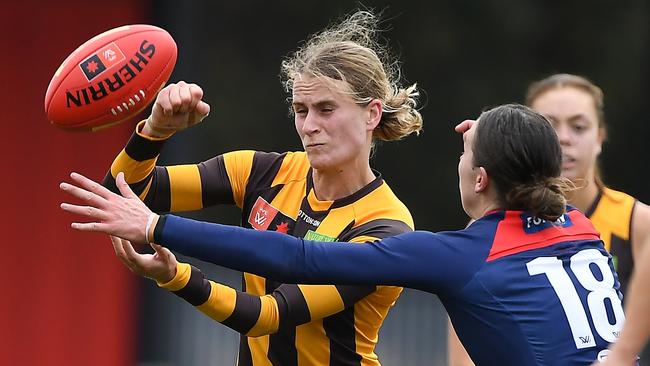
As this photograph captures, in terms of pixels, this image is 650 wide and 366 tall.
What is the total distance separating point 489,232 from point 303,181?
2.88 feet

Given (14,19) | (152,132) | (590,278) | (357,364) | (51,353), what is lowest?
(51,353)

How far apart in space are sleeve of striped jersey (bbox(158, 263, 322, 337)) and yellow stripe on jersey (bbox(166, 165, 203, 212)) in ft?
1.54

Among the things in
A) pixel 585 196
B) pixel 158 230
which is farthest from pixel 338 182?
pixel 585 196

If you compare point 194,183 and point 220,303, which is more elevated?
point 194,183

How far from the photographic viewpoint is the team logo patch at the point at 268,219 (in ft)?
12.3

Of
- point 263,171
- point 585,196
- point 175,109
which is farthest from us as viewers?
point 585,196

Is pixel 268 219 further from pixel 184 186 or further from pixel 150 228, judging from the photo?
pixel 150 228

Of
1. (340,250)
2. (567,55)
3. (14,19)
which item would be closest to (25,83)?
(14,19)

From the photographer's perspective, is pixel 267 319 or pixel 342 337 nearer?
pixel 267 319

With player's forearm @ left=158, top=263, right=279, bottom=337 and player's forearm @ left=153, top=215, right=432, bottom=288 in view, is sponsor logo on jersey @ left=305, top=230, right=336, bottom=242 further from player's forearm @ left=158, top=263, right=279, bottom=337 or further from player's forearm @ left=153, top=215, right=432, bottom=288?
player's forearm @ left=153, top=215, right=432, bottom=288

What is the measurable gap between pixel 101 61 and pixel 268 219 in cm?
68

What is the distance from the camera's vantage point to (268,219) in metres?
3.77

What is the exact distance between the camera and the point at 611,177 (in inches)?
326

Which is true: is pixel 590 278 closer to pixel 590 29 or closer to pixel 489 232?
pixel 489 232
